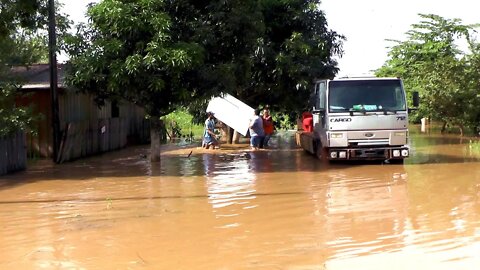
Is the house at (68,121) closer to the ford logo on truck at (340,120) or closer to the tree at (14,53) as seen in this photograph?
the tree at (14,53)

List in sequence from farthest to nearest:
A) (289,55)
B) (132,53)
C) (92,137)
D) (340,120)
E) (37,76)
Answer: (289,55) < (92,137) < (37,76) < (132,53) < (340,120)

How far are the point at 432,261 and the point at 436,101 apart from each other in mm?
22856

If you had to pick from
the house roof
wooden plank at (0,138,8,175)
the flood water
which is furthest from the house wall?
the flood water

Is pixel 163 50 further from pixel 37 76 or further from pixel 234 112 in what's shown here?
pixel 234 112

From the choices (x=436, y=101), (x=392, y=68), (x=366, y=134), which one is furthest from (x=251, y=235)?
(x=392, y=68)

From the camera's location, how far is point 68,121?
782 inches

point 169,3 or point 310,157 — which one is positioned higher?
point 169,3

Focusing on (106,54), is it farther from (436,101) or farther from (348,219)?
(436,101)

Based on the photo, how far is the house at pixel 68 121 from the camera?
722 inches

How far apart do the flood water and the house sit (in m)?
3.19

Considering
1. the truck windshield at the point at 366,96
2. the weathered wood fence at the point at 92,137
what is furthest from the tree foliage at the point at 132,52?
the truck windshield at the point at 366,96

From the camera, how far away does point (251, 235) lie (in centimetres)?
769

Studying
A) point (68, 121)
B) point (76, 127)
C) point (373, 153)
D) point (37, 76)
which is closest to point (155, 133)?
point (76, 127)

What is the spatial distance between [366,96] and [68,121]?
9.90m
